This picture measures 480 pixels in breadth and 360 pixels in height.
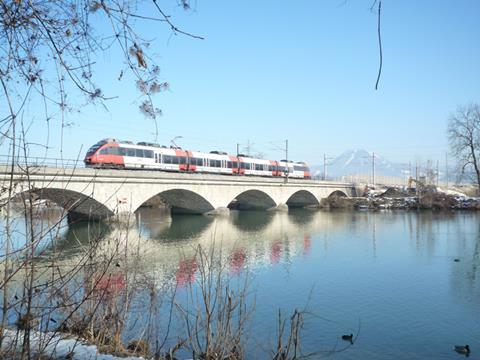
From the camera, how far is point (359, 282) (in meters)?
13.4

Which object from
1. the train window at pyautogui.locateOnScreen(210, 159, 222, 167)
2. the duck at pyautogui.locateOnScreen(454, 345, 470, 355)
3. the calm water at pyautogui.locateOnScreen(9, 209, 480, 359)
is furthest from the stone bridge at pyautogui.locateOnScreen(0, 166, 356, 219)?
the duck at pyautogui.locateOnScreen(454, 345, 470, 355)

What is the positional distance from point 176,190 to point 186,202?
11.7 ft

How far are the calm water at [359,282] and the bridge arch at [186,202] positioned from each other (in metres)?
8.91

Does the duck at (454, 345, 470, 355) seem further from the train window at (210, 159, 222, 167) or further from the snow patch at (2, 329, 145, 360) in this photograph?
the train window at (210, 159, 222, 167)

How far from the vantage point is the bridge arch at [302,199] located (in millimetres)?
51550

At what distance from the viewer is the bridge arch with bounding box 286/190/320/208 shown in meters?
51.5

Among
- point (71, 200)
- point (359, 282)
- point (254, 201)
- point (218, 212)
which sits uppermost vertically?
point (71, 200)

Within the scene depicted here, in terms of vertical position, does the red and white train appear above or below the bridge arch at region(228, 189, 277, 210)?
above

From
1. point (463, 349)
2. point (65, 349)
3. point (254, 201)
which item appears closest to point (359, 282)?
point (463, 349)

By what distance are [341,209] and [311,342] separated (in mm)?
42135

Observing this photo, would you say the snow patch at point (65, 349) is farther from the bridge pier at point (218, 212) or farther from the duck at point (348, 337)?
the bridge pier at point (218, 212)

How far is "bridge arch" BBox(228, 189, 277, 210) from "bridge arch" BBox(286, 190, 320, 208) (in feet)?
17.1

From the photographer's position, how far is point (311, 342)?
8625 mm

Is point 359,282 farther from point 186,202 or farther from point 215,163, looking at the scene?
point 215,163
